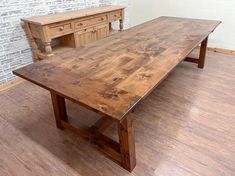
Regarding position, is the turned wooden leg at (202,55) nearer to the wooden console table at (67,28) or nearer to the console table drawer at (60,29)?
the wooden console table at (67,28)

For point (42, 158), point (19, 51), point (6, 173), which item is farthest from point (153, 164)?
point (19, 51)

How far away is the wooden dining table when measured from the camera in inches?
46.0

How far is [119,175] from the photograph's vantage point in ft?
4.71

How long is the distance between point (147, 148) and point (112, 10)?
94.1 inches

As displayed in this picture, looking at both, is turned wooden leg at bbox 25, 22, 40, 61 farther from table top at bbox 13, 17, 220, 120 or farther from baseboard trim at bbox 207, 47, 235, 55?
baseboard trim at bbox 207, 47, 235, 55

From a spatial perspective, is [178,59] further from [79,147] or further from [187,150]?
[79,147]

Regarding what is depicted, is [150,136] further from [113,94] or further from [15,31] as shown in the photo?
[15,31]

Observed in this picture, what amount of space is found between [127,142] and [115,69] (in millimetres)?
506

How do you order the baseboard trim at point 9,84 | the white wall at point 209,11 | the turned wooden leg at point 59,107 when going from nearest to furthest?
the turned wooden leg at point 59,107 → the baseboard trim at point 9,84 → the white wall at point 209,11

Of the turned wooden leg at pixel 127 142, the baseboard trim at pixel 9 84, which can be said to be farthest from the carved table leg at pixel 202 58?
the baseboard trim at pixel 9 84

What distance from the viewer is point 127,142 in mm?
1341

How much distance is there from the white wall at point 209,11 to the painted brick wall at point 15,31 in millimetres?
1844

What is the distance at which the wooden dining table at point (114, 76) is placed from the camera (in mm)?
1169

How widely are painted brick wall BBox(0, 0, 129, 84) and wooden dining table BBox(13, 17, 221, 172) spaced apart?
3.93 feet
